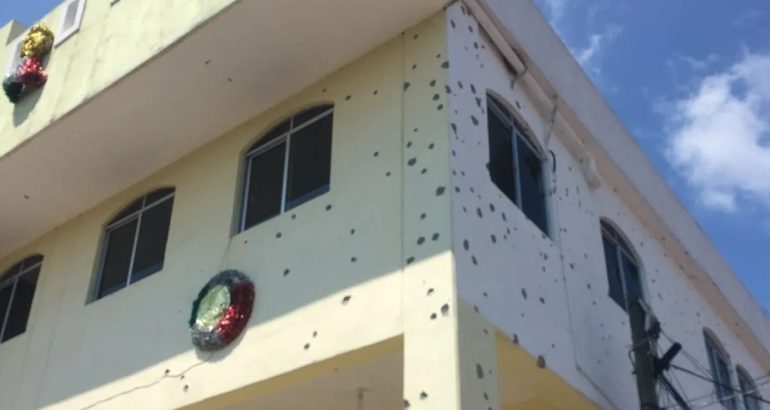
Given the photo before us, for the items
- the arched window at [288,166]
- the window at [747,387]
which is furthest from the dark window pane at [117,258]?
the window at [747,387]

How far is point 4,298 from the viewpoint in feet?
42.6

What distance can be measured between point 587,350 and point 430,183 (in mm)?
2542

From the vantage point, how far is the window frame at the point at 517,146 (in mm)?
9805

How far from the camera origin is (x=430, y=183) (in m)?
8.40

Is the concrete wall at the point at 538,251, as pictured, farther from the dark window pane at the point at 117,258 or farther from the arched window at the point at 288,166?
the dark window pane at the point at 117,258

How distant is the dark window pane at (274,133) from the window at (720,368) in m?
6.60

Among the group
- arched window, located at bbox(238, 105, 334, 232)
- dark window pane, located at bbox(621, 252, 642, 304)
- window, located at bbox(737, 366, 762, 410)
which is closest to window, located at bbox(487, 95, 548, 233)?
arched window, located at bbox(238, 105, 334, 232)

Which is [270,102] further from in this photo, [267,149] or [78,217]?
[78,217]

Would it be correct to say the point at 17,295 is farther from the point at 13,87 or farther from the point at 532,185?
the point at 532,185

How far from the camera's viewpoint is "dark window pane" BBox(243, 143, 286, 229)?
10055 millimetres

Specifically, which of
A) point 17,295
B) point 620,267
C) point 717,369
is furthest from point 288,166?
point 717,369

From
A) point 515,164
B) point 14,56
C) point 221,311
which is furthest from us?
point 14,56

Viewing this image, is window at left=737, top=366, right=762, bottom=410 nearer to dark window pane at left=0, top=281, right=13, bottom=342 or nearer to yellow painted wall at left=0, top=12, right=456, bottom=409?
yellow painted wall at left=0, top=12, right=456, bottom=409

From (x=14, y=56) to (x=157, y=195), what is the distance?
2.79m
